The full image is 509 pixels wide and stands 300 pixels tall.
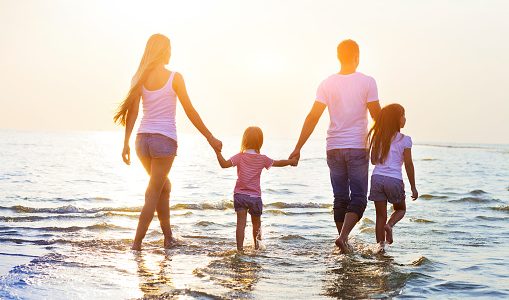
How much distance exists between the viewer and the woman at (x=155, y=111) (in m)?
6.95

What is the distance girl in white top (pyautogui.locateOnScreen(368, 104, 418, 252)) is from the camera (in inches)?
282

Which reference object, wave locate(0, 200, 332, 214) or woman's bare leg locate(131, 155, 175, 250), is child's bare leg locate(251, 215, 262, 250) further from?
wave locate(0, 200, 332, 214)

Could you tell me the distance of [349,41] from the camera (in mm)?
7254

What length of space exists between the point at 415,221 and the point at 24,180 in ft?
37.7

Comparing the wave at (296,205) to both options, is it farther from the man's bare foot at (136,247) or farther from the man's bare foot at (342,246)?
the man's bare foot at (136,247)

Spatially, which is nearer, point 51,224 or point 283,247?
point 283,247

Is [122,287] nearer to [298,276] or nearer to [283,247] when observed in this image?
[298,276]

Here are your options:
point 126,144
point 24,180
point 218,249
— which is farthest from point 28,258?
point 24,180

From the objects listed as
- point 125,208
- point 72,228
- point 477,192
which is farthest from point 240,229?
point 477,192

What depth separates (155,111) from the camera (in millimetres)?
6988

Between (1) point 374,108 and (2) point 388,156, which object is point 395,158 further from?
(1) point 374,108

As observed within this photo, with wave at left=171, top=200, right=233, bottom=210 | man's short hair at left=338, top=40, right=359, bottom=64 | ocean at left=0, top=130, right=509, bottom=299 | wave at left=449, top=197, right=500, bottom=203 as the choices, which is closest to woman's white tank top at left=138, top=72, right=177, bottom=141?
ocean at left=0, top=130, right=509, bottom=299

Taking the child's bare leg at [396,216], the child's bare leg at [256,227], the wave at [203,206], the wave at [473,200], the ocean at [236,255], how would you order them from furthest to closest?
1. the wave at [473,200]
2. the wave at [203,206]
3. the child's bare leg at [256,227]
4. the child's bare leg at [396,216]
5. the ocean at [236,255]

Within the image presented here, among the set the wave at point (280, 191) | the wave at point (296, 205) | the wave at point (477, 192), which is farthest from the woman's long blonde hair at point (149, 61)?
the wave at point (477, 192)
